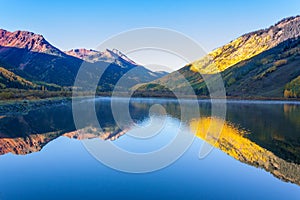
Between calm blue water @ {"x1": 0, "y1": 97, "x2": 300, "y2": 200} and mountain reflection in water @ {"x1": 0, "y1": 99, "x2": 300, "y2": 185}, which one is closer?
calm blue water @ {"x1": 0, "y1": 97, "x2": 300, "y2": 200}

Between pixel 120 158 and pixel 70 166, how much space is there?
560 centimetres

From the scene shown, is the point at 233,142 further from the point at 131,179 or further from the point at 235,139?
the point at 131,179

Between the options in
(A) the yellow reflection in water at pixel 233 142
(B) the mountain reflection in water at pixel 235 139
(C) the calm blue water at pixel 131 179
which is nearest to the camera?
(C) the calm blue water at pixel 131 179

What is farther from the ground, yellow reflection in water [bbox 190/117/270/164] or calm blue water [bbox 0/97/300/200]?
yellow reflection in water [bbox 190/117/270/164]

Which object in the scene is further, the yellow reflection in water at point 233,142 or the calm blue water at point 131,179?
the yellow reflection in water at point 233,142

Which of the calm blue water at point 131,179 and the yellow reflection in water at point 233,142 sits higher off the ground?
the yellow reflection in water at point 233,142

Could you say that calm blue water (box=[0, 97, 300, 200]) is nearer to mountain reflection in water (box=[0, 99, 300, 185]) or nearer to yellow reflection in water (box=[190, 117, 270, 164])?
mountain reflection in water (box=[0, 99, 300, 185])

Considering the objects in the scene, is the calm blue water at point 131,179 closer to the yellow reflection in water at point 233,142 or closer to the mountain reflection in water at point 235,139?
the mountain reflection in water at point 235,139

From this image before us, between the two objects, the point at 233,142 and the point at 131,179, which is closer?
the point at 131,179

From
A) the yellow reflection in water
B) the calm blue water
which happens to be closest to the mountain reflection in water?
the yellow reflection in water

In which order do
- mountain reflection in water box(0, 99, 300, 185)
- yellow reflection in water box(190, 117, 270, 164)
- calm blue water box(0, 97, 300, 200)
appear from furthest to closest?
yellow reflection in water box(190, 117, 270, 164) → mountain reflection in water box(0, 99, 300, 185) → calm blue water box(0, 97, 300, 200)

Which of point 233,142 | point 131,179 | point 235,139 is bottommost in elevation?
point 131,179

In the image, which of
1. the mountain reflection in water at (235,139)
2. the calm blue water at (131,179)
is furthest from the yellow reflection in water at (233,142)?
the calm blue water at (131,179)

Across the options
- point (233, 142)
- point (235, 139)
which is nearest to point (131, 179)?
point (233, 142)
